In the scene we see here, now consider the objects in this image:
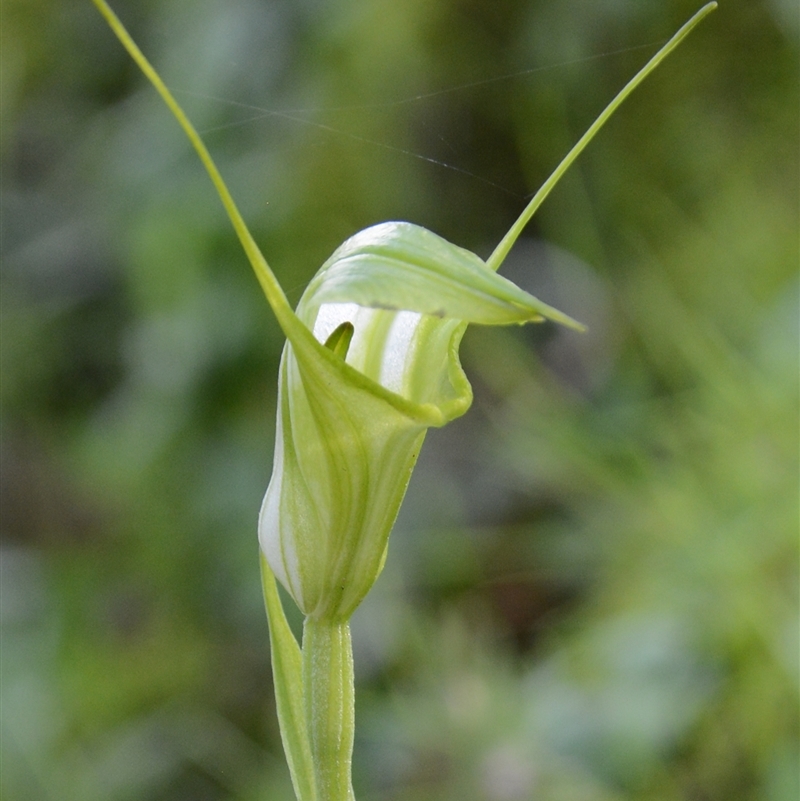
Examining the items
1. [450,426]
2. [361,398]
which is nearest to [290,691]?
[361,398]

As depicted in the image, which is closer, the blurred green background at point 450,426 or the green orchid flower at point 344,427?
the green orchid flower at point 344,427

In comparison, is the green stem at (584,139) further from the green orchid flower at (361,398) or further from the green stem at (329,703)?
the green stem at (329,703)

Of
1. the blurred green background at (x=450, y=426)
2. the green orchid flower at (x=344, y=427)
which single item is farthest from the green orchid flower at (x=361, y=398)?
the blurred green background at (x=450, y=426)

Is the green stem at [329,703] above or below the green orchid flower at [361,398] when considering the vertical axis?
below

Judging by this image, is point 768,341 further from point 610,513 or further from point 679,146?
point 679,146

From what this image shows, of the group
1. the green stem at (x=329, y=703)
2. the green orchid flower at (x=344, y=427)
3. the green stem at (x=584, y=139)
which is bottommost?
the green stem at (x=329, y=703)

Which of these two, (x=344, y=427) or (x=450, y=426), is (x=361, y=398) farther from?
(x=450, y=426)

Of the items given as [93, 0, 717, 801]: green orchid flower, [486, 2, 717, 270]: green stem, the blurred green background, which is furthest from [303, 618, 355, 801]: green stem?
the blurred green background

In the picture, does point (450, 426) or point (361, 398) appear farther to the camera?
point (450, 426)
